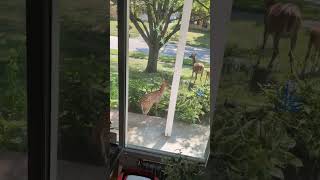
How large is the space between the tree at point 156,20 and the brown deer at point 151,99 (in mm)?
254

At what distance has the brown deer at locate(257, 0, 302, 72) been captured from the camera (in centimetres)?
175

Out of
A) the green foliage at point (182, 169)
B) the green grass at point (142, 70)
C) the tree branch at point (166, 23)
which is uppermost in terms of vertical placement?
the tree branch at point (166, 23)

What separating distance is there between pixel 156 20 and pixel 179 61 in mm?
353

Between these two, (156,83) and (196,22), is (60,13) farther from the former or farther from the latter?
(156,83)

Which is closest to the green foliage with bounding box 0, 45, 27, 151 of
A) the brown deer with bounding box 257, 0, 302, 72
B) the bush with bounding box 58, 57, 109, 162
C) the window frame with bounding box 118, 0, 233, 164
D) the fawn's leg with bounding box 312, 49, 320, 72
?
the bush with bounding box 58, 57, 109, 162

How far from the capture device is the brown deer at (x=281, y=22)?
68.7 inches

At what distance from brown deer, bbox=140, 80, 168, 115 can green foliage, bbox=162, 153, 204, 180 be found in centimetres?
53

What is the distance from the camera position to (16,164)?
1.40m

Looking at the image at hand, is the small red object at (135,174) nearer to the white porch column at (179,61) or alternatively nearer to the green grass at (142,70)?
the white porch column at (179,61)

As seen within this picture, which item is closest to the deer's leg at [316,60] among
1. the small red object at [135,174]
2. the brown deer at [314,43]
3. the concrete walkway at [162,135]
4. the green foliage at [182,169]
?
the brown deer at [314,43]

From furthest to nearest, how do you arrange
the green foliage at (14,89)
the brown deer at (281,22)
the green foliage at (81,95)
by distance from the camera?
the brown deer at (281,22)
the green foliage at (81,95)
the green foliage at (14,89)

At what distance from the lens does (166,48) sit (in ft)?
9.35

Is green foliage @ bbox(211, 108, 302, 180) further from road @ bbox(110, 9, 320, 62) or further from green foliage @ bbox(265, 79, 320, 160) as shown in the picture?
road @ bbox(110, 9, 320, 62)

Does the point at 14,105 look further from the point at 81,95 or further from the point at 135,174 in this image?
the point at 135,174
